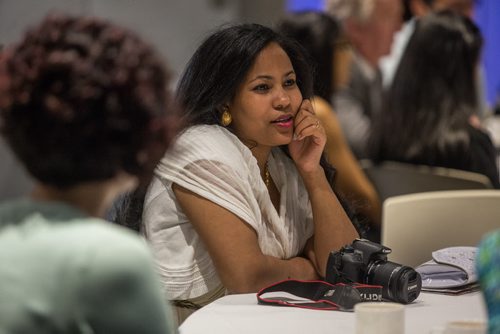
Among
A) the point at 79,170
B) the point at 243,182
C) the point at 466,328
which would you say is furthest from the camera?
the point at 243,182

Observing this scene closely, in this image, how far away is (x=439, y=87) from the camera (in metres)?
4.23

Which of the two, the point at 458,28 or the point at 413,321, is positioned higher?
the point at 458,28

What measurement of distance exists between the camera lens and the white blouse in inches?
18.7

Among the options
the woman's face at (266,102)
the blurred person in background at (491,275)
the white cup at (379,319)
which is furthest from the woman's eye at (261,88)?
the blurred person in background at (491,275)

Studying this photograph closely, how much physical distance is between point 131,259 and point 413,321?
1.00 meters

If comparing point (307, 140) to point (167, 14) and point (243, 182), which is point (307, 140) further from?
point (167, 14)

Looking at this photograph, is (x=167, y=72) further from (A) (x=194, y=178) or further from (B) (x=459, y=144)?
(B) (x=459, y=144)

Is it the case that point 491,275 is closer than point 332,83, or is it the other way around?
point 491,275

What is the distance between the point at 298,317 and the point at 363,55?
4.50 m

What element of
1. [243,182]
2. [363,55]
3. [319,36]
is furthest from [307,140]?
[363,55]

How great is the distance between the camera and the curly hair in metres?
1.44

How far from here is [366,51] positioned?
259 inches

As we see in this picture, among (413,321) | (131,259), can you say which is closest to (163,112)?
(131,259)

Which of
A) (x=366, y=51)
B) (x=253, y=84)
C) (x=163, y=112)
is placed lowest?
(x=366, y=51)
